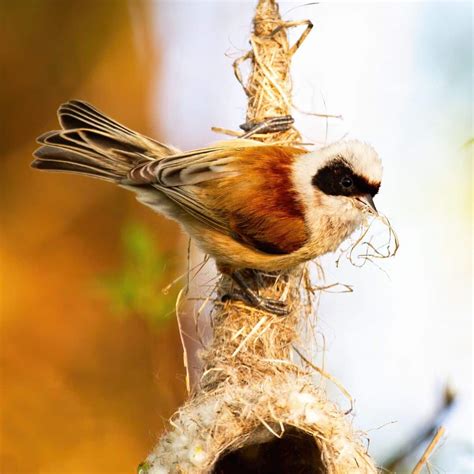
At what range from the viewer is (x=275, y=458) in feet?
9.13

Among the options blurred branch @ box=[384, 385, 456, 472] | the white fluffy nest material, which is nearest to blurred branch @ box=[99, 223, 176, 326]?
the white fluffy nest material

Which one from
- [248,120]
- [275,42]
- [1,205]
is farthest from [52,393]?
[275,42]

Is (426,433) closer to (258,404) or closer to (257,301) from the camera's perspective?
(258,404)

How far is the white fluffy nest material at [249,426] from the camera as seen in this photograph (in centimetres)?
219

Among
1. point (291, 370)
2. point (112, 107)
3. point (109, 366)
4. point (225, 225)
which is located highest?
point (112, 107)

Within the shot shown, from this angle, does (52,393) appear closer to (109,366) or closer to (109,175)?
(109,366)

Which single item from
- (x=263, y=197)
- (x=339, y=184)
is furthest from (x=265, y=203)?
(x=339, y=184)

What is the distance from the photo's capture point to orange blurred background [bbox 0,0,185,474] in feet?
10.3

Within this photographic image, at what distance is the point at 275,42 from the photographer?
8.50ft

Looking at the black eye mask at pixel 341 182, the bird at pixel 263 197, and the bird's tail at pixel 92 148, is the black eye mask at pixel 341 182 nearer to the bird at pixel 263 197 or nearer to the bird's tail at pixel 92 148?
the bird at pixel 263 197

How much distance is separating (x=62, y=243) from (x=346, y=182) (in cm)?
128

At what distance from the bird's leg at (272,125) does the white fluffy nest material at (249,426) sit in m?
0.81

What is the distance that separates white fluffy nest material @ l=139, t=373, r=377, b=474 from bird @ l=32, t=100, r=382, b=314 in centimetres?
35

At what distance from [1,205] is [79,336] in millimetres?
621
